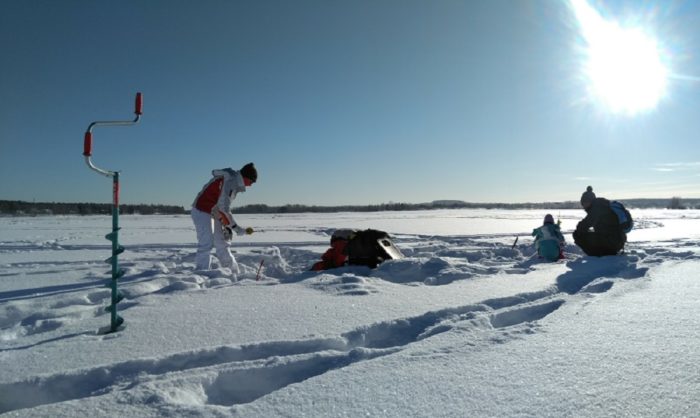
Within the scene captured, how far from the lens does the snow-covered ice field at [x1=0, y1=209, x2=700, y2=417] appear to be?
64.4 inches

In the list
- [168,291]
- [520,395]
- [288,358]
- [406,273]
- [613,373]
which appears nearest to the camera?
[520,395]

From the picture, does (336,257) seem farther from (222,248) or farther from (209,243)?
(209,243)

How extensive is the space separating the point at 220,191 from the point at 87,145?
10.0ft

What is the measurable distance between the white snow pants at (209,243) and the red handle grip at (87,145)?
3078mm

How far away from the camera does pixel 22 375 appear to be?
6.39 ft

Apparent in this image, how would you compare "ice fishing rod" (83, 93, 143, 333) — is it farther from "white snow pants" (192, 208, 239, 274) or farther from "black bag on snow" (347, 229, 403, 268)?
"black bag on snow" (347, 229, 403, 268)

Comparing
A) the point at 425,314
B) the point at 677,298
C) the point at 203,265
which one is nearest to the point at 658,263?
the point at 677,298

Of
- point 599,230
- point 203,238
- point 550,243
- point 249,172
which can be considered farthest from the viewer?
point 599,230

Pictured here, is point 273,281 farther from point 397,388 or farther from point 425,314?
point 397,388

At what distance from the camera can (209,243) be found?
5.72 metres

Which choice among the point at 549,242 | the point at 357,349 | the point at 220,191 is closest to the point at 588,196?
the point at 549,242

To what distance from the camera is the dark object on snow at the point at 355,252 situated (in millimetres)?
5777

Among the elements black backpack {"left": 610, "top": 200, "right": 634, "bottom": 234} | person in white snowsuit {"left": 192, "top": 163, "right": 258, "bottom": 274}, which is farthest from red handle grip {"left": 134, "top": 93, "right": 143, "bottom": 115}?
black backpack {"left": 610, "top": 200, "right": 634, "bottom": 234}

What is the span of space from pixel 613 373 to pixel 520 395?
1.77ft
